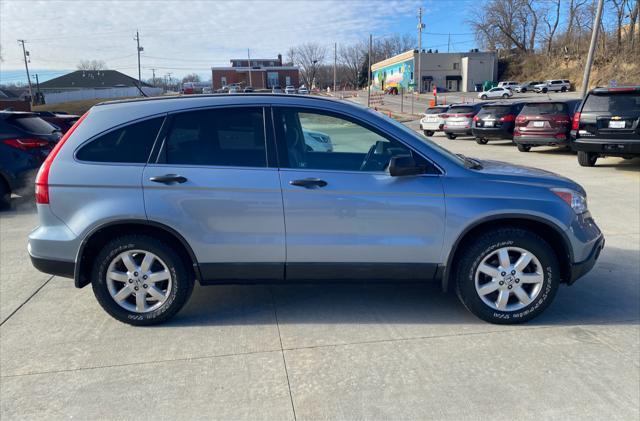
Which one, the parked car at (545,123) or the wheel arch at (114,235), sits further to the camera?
the parked car at (545,123)

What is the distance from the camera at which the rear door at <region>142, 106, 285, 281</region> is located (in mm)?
3479

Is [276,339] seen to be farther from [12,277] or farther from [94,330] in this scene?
[12,277]

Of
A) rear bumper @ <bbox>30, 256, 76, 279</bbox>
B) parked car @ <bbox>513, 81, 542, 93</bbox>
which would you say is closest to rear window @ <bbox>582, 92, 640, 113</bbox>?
rear bumper @ <bbox>30, 256, 76, 279</bbox>

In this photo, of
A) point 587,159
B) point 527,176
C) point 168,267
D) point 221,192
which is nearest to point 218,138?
point 221,192

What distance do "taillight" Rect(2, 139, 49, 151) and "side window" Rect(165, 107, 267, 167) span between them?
5.87 metres

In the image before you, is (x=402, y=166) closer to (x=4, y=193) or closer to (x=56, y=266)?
(x=56, y=266)

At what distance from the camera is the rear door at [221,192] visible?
3.48 m

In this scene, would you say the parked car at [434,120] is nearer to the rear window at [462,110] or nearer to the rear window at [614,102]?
the rear window at [462,110]

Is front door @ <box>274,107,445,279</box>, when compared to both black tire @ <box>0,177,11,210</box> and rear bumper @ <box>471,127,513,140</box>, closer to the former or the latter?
black tire @ <box>0,177,11,210</box>

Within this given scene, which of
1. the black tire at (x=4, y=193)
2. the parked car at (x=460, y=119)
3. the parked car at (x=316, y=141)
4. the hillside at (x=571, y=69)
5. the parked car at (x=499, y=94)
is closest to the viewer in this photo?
the parked car at (x=316, y=141)

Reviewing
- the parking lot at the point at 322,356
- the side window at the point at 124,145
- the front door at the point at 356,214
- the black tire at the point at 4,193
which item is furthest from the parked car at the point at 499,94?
the side window at the point at 124,145

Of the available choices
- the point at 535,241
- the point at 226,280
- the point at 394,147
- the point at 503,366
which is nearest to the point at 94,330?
the point at 226,280

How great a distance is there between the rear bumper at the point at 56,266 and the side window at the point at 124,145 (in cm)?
83

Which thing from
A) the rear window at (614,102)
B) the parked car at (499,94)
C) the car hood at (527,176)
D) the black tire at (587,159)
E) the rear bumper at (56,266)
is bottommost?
the black tire at (587,159)
